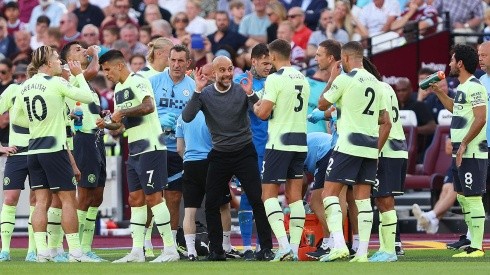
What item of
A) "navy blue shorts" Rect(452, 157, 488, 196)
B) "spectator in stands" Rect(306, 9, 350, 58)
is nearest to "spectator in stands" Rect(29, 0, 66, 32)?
"spectator in stands" Rect(306, 9, 350, 58)

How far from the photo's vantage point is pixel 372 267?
1448 cm

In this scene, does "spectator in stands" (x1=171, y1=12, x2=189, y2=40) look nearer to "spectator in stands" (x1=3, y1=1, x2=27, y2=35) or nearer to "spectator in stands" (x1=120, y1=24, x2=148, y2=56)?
"spectator in stands" (x1=120, y1=24, x2=148, y2=56)

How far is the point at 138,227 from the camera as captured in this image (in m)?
16.1

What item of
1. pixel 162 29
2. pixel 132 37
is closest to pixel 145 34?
pixel 132 37

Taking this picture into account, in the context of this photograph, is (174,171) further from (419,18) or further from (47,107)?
(419,18)

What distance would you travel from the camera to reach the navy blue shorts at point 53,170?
1591 cm

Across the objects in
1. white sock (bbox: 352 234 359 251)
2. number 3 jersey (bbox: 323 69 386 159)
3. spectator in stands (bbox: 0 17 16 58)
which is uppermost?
spectator in stands (bbox: 0 17 16 58)

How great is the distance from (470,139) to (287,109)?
2.33 metres

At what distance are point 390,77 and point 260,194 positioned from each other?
9.24 m

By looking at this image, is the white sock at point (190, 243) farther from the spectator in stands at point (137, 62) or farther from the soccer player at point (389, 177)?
the spectator in stands at point (137, 62)

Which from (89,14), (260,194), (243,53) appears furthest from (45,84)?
(89,14)

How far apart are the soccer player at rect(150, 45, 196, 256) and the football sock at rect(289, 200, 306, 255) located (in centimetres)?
179

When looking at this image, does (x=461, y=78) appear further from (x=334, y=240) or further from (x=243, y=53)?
(x=243, y=53)

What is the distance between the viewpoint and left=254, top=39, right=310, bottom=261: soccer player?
15828mm
